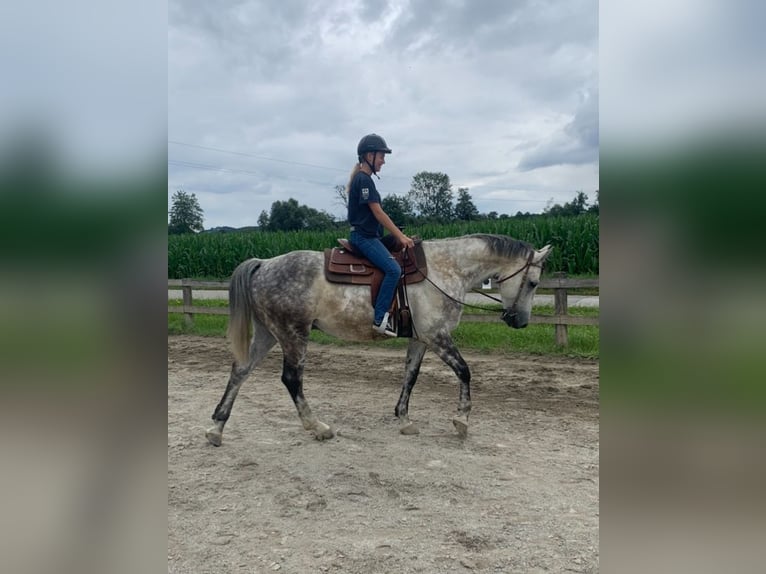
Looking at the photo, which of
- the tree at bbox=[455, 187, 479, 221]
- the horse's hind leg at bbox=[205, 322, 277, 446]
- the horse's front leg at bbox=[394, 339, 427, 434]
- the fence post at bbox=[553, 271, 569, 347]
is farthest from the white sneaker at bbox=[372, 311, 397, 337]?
the tree at bbox=[455, 187, 479, 221]

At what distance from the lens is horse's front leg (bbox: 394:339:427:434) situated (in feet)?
15.6

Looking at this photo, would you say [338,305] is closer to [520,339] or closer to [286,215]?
[520,339]

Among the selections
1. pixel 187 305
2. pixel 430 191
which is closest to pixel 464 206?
pixel 430 191

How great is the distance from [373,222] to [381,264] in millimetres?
412

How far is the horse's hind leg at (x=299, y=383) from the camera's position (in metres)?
4.57

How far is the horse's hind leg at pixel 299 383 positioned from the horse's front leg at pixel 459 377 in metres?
1.22

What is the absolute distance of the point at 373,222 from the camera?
4.61m
